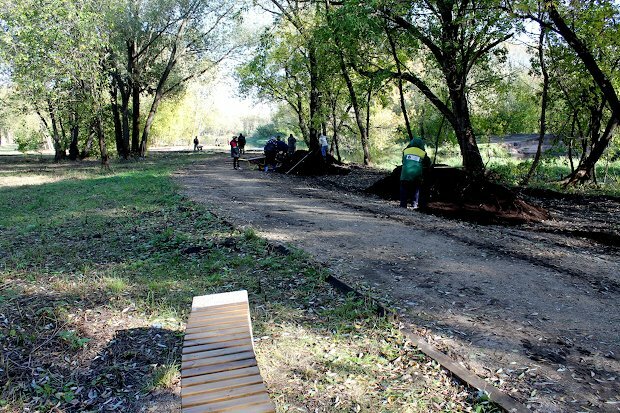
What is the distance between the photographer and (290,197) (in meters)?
12.4

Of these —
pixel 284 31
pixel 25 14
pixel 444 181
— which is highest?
pixel 284 31

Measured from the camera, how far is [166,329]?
4.47 m

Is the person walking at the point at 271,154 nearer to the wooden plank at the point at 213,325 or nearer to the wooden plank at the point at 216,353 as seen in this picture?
the wooden plank at the point at 213,325

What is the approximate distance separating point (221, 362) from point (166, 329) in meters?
1.55

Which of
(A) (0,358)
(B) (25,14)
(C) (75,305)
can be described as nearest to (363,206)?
(C) (75,305)

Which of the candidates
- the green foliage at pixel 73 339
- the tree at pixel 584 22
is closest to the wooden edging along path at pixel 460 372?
the green foliage at pixel 73 339

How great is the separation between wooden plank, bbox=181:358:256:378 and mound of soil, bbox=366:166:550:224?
819 centimetres

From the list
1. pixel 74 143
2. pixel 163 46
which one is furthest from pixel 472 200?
pixel 74 143

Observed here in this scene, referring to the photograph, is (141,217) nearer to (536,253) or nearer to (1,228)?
(1,228)

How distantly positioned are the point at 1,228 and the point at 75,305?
6.20m

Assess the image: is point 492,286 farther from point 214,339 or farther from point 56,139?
point 56,139

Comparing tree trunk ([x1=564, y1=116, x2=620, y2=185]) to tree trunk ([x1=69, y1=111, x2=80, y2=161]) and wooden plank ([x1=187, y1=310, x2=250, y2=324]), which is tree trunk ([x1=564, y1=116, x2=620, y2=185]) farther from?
tree trunk ([x1=69, y1=111, x2=80, y2=161])

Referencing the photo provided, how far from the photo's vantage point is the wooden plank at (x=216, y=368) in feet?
9.91

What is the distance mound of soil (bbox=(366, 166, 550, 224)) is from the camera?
33.8 feet
